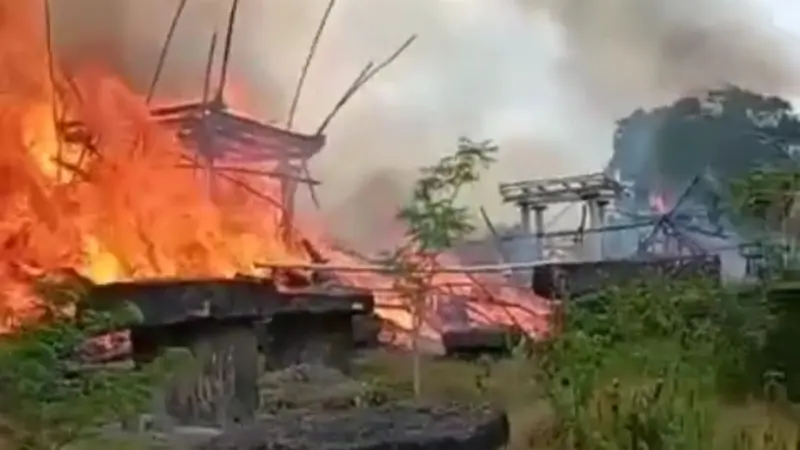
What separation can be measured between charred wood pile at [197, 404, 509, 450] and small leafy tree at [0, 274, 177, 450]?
21 centimetres

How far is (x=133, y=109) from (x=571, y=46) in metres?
1.03

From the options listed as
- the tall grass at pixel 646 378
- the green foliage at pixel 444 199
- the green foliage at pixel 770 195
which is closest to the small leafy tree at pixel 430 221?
the green foliage at pixel 444 199

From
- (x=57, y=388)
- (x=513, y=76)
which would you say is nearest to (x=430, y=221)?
(x=513, y=76)

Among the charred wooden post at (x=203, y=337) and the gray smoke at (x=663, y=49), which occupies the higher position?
the gray smoke at (x=663, y=49)

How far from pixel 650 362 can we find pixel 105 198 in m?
1.39

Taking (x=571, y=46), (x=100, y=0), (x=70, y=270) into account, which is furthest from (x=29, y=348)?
(x=571, y=46)

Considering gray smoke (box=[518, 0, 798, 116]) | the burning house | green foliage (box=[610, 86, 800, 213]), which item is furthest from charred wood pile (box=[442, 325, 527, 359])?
gray smoke (box=[518, 0, 798, 116])

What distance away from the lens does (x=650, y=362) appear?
Result: 255 centimetres

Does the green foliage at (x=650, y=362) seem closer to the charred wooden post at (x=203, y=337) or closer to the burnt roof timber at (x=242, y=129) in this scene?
the charred wooden post at (x=203, y=337)

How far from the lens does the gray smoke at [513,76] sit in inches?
122

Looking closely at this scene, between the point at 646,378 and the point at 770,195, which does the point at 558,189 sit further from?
the point at 646,378

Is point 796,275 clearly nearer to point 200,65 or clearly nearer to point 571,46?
point 571,46

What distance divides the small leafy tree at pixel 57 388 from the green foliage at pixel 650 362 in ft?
2.53

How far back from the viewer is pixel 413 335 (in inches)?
119
